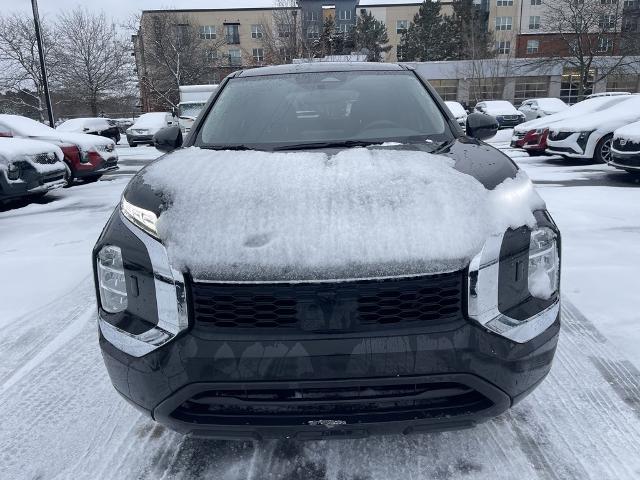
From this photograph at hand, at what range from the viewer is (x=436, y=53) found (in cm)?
5753

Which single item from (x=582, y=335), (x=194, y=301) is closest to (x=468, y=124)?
(x=582, y=335)

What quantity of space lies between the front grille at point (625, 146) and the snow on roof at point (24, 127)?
10.3m

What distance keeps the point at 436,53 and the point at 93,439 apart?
61329 millimetres

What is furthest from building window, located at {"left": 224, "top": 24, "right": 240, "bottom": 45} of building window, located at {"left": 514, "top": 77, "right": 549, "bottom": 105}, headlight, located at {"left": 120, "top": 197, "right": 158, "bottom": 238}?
headlight, located at {"left": 120, "top": 197, "right": 158, "bottom": 238}

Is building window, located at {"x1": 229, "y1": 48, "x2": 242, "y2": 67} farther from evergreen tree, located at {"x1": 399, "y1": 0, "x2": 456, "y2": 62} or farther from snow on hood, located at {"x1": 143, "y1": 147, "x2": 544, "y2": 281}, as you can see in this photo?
snow on hood, located at {"x1": 143, "y1": 147, "x2": 544, "y2": 281}

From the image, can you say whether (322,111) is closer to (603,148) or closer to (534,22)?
(603,148)

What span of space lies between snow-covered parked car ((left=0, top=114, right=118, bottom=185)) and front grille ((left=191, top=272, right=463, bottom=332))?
8.51 m

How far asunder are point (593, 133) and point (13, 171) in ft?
33.9

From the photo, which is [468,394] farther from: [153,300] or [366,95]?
[366,95]

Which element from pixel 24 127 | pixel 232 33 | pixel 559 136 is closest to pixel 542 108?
pixel 559 136

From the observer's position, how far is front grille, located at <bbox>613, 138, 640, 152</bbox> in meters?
7.62

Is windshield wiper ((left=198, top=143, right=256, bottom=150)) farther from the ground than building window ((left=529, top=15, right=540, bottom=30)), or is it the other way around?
building window ((left=529, top=15, right=540, bottom=30))

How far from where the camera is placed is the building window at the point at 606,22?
3352cm

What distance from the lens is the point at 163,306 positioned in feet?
5.47
